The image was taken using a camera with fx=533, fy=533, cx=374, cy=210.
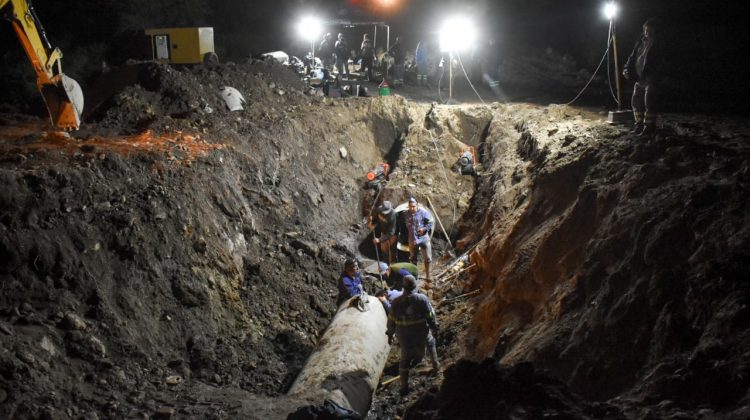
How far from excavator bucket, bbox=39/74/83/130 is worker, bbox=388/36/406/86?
12.8 meters

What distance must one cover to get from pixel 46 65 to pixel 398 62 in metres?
14.5

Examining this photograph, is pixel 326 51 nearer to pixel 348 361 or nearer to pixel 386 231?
pixel 386 231

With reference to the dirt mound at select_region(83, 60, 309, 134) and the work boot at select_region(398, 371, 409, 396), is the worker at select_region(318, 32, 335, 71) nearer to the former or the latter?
the dirt mound at select_region(83, 60, 309, 134)

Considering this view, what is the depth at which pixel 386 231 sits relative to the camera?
11.9 metres

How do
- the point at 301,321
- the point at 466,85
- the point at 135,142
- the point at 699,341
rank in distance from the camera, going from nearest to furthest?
the point at 699,341
the point at 301,321
the point at 135,142
the point at 466,85

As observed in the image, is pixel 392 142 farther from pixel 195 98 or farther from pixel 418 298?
pixel 418 298

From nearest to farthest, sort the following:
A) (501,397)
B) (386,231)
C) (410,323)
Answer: (501,397), (410,323), (386,231)

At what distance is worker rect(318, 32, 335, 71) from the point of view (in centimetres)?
2238

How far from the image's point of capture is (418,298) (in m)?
7.39

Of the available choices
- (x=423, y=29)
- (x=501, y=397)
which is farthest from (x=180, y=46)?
(x=423, y=29)

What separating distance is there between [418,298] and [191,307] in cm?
336

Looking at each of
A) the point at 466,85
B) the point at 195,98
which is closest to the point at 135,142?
the point at 195,98

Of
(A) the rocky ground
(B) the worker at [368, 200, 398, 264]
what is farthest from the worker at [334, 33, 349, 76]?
(B) the worker at [368, 200, 398, 264]

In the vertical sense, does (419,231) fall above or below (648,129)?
below
